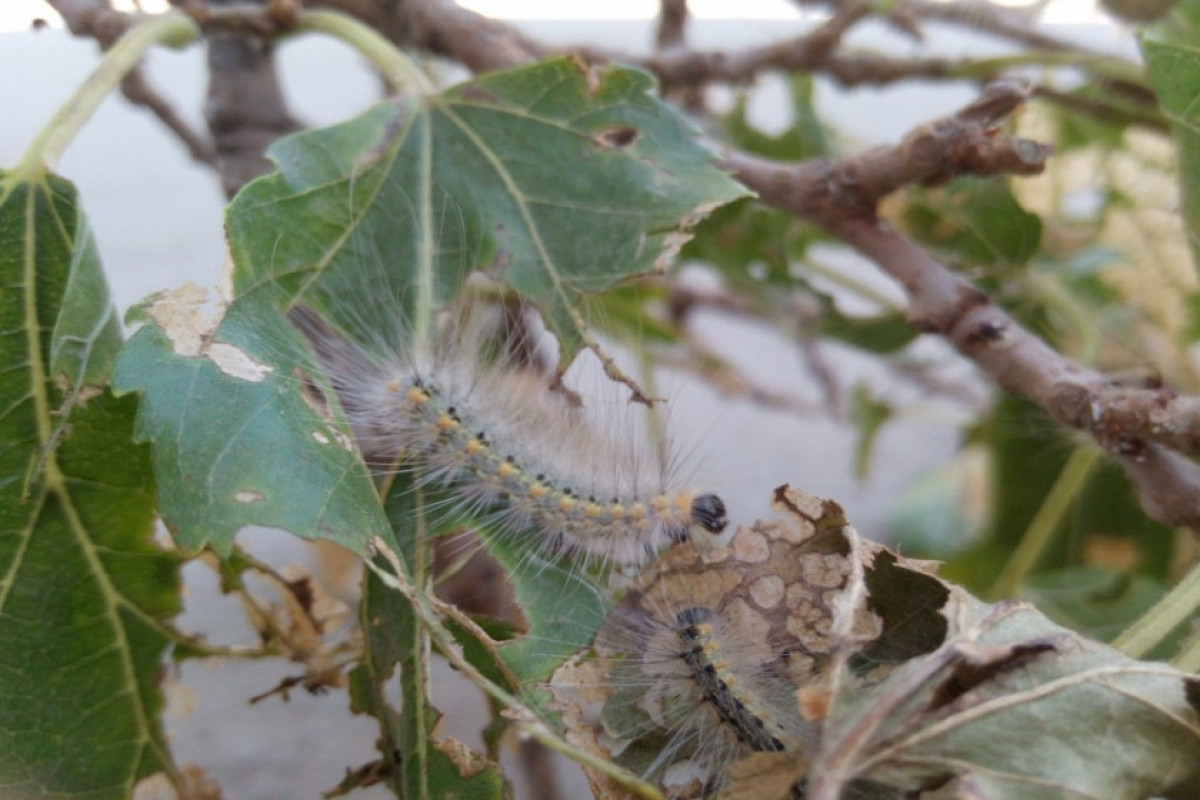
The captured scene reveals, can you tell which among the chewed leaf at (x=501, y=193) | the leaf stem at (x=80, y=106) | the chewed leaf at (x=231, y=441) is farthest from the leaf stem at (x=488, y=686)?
the leaf stem at (x=80, y=106)

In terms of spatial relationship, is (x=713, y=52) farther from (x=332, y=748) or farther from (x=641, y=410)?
(x=332, y=748)

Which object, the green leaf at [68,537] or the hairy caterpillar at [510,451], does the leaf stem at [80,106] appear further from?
the hairy caterpillar at [510,451]

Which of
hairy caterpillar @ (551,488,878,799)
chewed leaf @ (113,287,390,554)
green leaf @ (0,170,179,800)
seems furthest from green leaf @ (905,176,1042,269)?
green leaf @ (0,170,179,800)

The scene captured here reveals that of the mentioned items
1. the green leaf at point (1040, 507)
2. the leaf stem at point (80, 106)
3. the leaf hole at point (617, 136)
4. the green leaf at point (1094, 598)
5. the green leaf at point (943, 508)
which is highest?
the leaf stem at point (80, 106)

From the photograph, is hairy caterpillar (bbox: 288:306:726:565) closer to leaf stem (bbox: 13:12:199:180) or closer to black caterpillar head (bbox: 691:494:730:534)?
black caterpillar head (bbox: 691:494:730:534)

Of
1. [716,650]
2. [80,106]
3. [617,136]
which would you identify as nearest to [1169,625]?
[716,650]

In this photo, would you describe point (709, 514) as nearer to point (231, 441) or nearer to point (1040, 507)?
point (231, 441)

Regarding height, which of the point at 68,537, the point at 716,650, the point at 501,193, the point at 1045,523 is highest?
the point at 501,193
